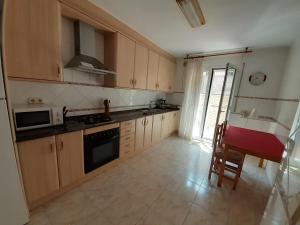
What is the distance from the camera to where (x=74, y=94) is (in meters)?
2.12

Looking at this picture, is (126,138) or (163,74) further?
(163,74)

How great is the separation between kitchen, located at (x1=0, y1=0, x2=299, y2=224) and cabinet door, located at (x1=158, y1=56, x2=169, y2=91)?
71 millimetres

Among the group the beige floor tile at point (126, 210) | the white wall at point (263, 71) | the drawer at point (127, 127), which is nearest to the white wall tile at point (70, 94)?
the drawer at point (127, 127)

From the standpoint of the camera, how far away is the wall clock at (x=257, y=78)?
2921 millimetres

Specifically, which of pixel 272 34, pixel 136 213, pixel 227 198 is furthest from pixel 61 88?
pixel 272 34

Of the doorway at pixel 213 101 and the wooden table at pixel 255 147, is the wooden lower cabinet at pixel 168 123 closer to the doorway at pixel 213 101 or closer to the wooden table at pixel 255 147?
the doorway at pixel 213 101

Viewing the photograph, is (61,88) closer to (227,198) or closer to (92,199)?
(92,199)

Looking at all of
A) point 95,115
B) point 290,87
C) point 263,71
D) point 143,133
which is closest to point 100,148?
point 95,115

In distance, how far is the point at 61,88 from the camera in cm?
194

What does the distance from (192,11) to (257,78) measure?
2.37 meters

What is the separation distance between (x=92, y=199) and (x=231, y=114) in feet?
11.0

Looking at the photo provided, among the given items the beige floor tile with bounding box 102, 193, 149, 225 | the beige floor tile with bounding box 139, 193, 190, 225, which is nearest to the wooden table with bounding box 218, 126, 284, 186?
the beige floor tile with bounding box 139, 193, 190, 225

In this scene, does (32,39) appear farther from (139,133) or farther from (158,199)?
(158,199)

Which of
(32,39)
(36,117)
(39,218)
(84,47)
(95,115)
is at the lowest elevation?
→ (39,218)
